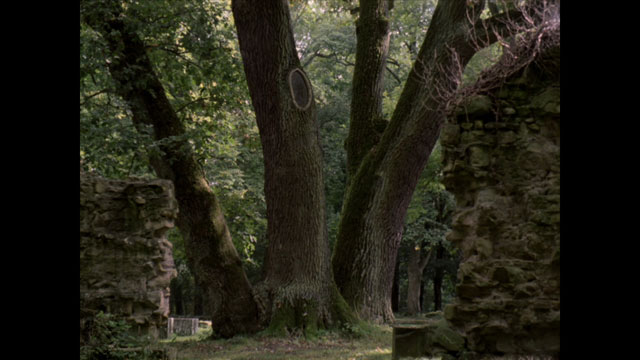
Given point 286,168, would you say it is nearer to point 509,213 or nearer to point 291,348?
point 291,348

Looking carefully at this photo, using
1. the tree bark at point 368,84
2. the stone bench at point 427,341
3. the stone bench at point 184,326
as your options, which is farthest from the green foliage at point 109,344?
the stone bench at point 184,326

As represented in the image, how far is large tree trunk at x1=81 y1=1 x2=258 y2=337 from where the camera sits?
892 centimetres

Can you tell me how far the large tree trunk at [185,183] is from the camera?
8.92m

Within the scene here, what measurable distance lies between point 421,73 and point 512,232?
416 cm

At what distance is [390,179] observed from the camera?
9578mm

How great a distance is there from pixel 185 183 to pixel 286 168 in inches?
74.4

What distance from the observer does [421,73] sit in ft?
31.1

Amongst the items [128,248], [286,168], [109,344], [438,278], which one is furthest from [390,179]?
[438,278]

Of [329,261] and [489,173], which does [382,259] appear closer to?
[329,261]

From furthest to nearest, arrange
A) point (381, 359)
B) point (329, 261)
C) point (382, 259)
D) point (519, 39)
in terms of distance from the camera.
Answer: point (382, 259), point (329, 261), point (381, 359), point (519, 39)

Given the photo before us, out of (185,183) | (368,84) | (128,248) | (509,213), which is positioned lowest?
(128,248)

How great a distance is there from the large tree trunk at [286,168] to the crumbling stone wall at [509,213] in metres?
2.86

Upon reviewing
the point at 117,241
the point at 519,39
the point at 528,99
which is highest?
the point at 519,39
